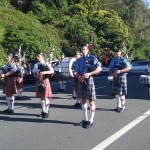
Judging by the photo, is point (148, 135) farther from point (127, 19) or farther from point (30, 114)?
point (127, 19)

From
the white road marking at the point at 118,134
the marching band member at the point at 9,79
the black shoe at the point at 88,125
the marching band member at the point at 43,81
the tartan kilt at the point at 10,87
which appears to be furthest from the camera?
the tartan kilt at the point at 10,87

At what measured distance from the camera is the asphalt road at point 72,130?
25.0 feet

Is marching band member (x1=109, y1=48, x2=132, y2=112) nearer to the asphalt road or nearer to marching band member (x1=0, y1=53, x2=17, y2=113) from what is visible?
the asphalt road

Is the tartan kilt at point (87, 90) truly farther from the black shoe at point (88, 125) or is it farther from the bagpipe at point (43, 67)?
the bagpipe at point (43, 67)

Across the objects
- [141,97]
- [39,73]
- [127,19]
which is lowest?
[141,97]

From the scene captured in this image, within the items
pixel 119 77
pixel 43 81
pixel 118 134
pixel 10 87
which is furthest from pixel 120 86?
pixel 118 134

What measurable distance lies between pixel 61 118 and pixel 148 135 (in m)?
2.74

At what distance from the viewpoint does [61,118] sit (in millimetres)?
10484

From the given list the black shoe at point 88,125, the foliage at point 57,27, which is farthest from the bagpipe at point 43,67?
the foliage at point 57,27

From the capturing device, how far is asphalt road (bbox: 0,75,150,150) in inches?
301

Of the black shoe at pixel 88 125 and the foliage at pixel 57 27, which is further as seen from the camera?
the foliage at pixel 57 27

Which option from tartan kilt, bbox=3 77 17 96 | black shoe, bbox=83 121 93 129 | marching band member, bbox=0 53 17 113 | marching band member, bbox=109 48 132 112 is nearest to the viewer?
black shoe, bbox=83 121 93 129

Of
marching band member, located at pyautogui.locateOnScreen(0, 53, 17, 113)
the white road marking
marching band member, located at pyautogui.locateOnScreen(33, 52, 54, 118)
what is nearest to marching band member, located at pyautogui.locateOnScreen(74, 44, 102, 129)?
the white road marking

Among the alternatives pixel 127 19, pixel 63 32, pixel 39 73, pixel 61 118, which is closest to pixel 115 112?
pixel 61 118
